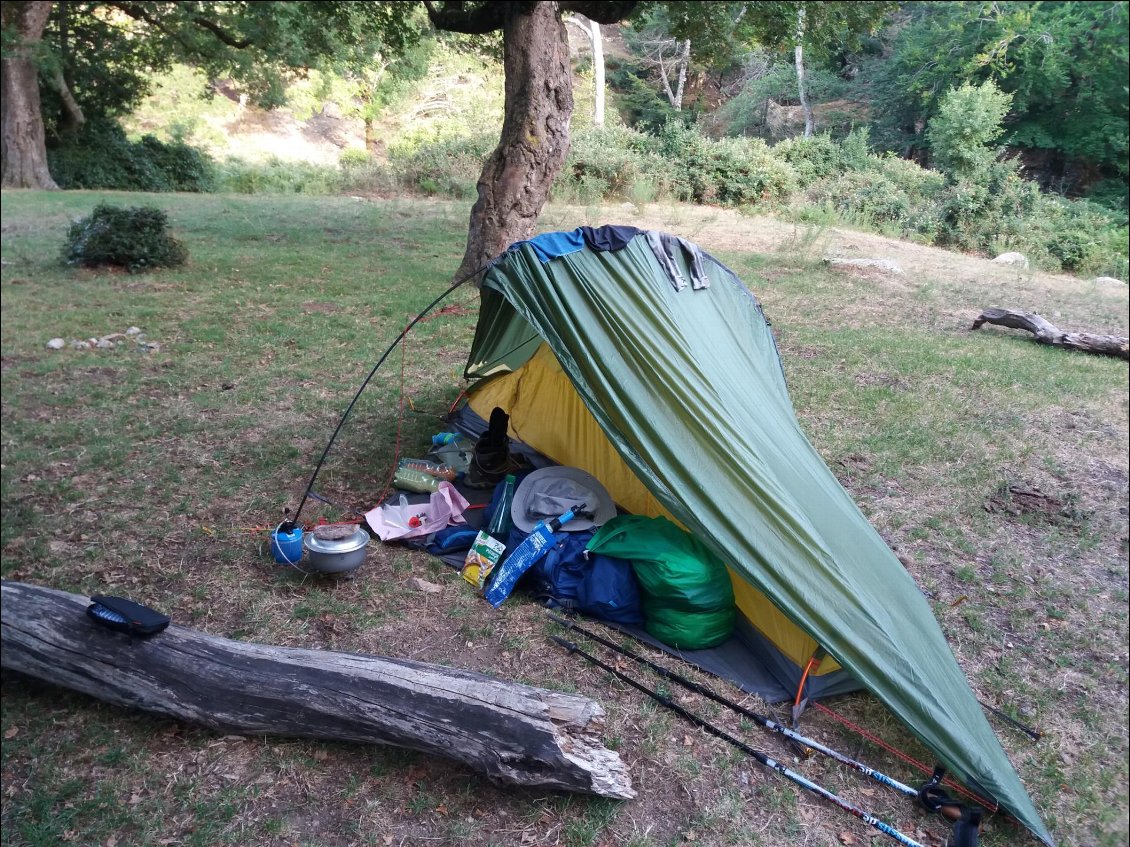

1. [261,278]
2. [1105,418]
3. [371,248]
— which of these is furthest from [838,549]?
[371,248]

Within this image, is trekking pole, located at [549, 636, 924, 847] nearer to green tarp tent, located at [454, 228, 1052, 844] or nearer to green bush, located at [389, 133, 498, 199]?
green tarp tent, located at [454, 228, 1052, 844]

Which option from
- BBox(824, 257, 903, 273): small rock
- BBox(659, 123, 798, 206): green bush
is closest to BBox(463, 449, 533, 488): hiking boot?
BBox(659, 123, 798, 206): green bush

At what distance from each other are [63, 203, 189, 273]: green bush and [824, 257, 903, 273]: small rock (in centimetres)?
789

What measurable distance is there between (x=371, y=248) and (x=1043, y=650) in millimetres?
9248

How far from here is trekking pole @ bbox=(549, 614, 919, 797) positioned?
2.41 metres

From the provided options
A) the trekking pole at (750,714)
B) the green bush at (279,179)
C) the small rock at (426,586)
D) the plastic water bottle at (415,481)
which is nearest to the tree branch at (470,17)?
the plastic water bottle at (415,481)

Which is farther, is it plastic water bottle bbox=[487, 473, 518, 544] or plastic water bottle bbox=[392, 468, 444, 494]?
plastic water bottle bbox=[392, 468, 444, 494]

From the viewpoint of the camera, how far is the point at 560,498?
3.45 meters

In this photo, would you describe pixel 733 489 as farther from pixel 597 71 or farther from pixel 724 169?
pixel 597 71

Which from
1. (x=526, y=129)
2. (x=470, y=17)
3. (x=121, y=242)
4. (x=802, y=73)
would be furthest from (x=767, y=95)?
(x=121, y=242)

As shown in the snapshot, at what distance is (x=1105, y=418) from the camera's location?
550cm

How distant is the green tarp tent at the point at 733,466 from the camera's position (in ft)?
8.11

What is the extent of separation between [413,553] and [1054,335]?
6.59 meters

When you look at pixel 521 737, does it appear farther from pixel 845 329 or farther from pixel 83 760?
pixel 845 329
